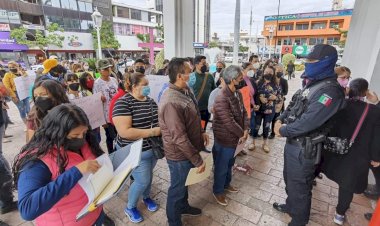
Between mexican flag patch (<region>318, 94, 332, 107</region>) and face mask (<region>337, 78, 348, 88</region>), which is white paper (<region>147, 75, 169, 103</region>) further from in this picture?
face mask (<region>337, 78, 348, 88</region>)

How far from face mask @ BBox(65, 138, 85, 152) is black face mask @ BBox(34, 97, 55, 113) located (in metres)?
0.70

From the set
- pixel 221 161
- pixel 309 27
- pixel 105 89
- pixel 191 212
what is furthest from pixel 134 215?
pixel 309 27

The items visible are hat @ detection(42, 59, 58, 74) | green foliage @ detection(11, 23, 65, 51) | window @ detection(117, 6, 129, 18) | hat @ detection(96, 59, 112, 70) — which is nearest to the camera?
hat @ detection(42, 59, 58, 74)

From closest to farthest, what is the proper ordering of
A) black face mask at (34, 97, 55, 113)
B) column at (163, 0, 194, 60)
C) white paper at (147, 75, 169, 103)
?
black face mask at (34, 97, 55, 113)
white paper at (147, 75, 169, 103)
column at (163, 0, 194, 60)

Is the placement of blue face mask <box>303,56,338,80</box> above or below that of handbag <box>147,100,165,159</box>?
above

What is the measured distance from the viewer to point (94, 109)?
301 centimetres

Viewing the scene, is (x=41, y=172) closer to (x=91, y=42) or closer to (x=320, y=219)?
(x=320, y=219)

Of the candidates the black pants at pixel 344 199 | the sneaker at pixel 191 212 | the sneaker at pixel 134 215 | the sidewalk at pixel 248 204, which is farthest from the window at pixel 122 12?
the black pants at pixel 344 199

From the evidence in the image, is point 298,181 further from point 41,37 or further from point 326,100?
point 41,37

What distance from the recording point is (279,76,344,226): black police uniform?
1780mm

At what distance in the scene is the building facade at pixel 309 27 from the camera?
37438mm

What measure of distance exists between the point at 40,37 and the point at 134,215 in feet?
94.5

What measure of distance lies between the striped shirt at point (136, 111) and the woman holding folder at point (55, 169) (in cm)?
71

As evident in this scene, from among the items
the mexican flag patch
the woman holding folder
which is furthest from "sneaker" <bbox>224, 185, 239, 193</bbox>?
the woman holding folder
